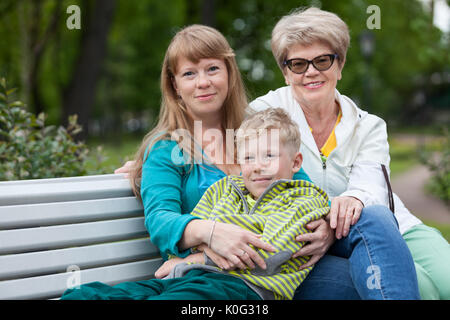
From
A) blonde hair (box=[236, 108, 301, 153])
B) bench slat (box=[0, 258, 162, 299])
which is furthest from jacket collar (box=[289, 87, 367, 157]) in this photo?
bench slat (box=[0, 258, 162, 299])

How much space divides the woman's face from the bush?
1382 millimetres

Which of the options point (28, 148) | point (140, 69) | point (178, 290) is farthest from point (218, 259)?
point (140, 69)

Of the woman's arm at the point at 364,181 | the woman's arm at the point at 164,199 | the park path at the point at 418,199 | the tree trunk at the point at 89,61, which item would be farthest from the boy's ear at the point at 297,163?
the tree trunk at the point at 89,61

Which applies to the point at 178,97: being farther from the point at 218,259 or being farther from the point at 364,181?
the point at 364,181

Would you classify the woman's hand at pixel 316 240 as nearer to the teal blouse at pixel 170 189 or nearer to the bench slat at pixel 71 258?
the teal blouse at pixel 170 189

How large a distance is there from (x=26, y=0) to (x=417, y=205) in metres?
12.8

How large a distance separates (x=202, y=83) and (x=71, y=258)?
3.79 ft

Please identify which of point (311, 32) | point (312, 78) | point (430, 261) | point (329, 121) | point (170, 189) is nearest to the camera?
point (170, 189)

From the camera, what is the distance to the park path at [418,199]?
8.92m

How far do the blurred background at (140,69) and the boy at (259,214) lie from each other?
91 centimetres

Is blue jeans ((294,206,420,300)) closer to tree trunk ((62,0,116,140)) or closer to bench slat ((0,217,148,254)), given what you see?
bench slat ((0,217,148,254))

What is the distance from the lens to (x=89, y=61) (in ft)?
33.2

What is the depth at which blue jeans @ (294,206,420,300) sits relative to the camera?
2.25 meters
